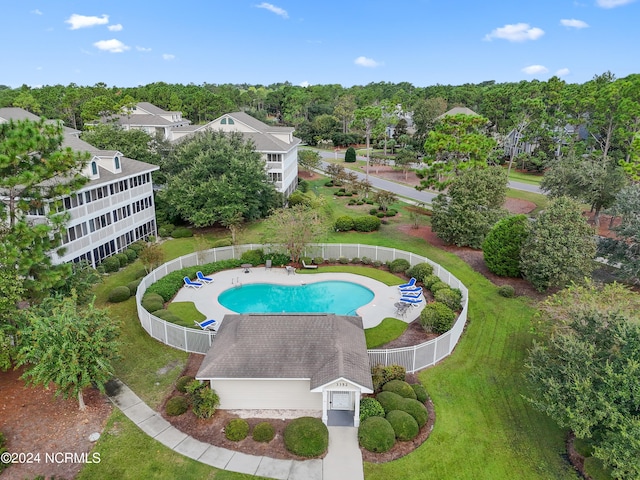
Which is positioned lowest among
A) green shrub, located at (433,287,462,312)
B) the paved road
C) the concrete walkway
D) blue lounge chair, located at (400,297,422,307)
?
the concrete walkway

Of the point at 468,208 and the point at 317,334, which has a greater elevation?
the point at 468,208

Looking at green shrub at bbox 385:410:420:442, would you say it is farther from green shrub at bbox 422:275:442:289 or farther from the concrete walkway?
green shrub at bbox 422:275:442:289

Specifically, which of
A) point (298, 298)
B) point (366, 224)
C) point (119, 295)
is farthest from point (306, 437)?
point (366, 224)

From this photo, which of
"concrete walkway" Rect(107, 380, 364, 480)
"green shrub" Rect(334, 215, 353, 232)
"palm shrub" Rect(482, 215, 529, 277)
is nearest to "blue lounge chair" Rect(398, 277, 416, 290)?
"palm shrub" Rect(482, 215, 529, 277)

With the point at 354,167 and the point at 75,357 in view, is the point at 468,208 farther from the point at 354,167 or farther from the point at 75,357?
the point at 354,167

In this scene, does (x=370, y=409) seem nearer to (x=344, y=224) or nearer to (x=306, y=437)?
(x=306, y=437)

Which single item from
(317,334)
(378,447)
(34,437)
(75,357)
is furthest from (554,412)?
(34,437)

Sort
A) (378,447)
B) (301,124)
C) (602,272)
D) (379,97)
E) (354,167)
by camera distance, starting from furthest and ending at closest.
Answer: (379,97) < (301,124) < (354,167) < (602,272) < (378,447)
